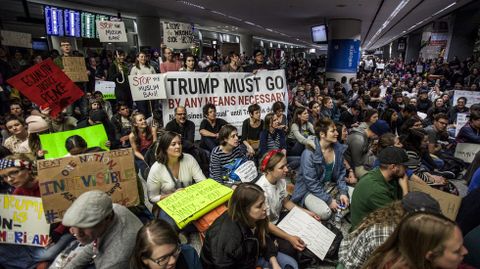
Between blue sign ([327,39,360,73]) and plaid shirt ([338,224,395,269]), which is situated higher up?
blue sign ([327,39,360,73])

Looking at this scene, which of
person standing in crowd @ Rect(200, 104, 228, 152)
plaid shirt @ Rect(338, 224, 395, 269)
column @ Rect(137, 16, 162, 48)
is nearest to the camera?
plaid shirt @ Rect(338, 224, 395, 269)

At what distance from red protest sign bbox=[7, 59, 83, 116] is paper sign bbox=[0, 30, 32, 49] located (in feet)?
15.4

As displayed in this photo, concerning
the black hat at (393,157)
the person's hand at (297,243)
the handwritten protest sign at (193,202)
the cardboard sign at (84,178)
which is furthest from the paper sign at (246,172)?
the black hat at (393,157)

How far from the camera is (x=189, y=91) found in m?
6.03

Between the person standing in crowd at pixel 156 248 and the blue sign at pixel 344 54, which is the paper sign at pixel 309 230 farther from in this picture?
the blue sign at pixel 344 54

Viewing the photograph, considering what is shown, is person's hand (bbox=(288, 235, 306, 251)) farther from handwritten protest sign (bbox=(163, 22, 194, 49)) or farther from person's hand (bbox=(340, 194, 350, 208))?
handwritten protest sign (bbox=(163, 22, 194, 49))

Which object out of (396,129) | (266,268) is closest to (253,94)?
(396,129)

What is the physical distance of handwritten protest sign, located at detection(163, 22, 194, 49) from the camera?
866 centimetres

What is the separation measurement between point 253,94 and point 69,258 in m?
4.85

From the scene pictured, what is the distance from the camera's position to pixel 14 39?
7797 millimetres

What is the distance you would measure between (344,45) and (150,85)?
38.3 feet

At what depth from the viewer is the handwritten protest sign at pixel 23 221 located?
270cm

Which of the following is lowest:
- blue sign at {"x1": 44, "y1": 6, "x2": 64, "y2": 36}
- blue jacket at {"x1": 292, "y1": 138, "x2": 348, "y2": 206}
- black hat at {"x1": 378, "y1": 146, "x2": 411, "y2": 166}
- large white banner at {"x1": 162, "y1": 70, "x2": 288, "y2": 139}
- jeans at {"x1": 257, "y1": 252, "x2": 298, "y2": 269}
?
jeans at {"x1": 257, "y1": 252, "x2": 298, "y2": 269}

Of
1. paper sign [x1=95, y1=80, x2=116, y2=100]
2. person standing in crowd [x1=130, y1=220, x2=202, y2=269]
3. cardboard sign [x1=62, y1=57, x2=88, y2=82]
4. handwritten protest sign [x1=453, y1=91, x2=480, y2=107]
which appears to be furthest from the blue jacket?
paper sign [x1=95, y1=80, x2=116, y2=100]
